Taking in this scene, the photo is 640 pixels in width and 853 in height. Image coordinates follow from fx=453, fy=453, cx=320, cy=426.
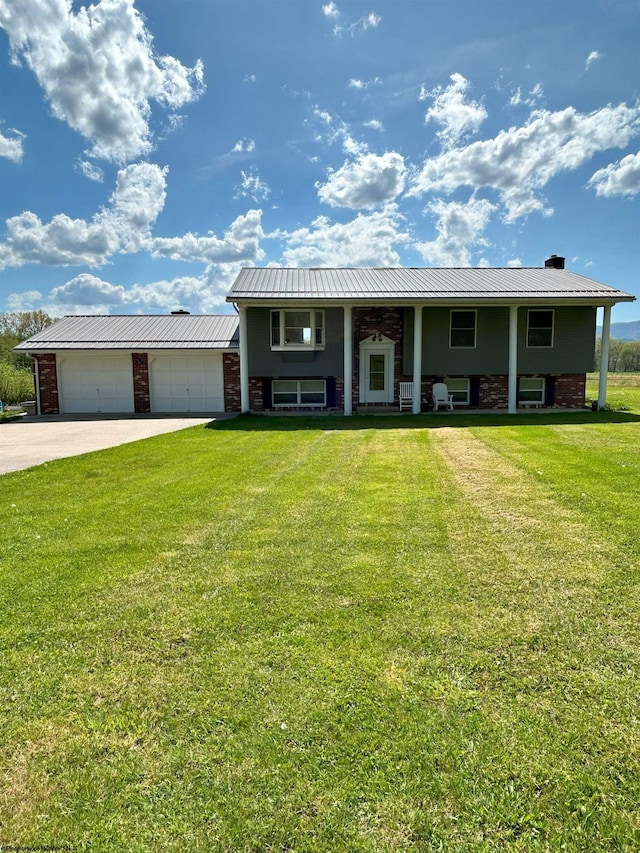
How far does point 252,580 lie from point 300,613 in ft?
1.96

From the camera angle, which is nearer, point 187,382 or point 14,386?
point 187,382

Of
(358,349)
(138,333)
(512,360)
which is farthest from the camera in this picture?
(138,333)

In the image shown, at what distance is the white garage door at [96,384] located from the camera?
57.5 ft

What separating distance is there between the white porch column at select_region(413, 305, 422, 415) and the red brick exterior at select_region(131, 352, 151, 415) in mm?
10079

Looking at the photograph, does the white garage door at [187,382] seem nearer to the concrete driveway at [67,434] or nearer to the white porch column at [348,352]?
the concrete driveway at [67,434]

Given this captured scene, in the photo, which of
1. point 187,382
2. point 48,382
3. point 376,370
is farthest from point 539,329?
point 48,382

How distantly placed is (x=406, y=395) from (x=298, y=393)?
381cm

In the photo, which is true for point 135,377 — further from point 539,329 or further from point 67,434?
point 539,329

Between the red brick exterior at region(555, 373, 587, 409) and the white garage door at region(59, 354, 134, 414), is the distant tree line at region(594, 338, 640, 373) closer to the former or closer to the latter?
the red brick exterior at region(555, 373, 587, 409)

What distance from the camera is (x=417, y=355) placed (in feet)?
47.3

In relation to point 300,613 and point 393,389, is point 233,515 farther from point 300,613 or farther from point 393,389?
point 393,389

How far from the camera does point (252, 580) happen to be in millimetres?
3361

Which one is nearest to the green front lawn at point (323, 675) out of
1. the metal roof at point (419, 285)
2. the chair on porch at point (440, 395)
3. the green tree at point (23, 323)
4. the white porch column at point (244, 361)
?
the white porch column at point (244, 361)

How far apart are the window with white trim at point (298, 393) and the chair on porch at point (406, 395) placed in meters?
2.71
